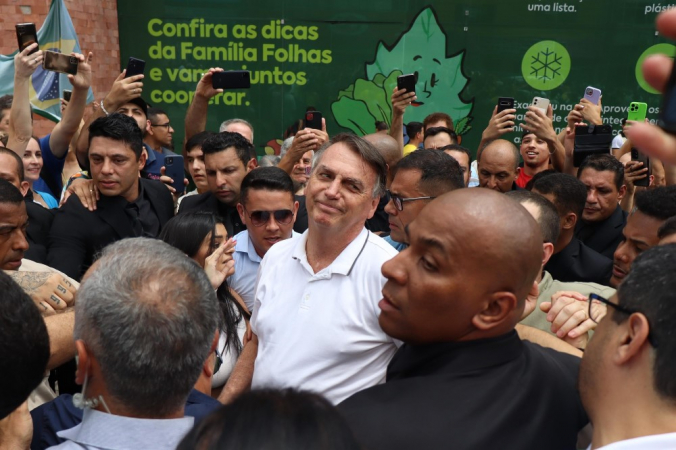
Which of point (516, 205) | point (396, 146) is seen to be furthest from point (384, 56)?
point (516, 205)

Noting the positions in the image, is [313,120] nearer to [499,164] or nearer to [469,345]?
[499,164]

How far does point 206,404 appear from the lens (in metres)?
1.87

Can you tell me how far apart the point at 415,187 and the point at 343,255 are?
1.37 metres

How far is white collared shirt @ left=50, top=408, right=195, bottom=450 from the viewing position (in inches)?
57.7

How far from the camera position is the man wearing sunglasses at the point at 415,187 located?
3725 mm

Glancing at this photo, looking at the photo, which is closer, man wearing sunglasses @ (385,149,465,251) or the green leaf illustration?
man wearing sunglasses @ (385,149,465,251)

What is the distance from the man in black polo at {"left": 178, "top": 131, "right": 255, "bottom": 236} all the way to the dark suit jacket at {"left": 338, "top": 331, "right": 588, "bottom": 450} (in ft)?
9.47

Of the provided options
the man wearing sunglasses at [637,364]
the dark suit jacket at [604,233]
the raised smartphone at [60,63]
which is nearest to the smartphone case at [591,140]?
the dark suit jacket at [604,233]

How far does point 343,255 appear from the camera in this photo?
98.6 inches

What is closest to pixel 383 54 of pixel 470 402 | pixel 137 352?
pixel 470 402

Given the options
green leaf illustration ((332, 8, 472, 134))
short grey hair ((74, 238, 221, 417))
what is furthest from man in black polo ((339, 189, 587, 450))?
green leaf illustration ((332, 8, 472, 134))

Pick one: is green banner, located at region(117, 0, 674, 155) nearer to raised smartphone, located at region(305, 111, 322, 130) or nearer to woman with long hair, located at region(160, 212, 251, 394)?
raised smartphone, located at region(305, 111, 322, 130)

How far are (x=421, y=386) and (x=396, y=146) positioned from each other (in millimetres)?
3708

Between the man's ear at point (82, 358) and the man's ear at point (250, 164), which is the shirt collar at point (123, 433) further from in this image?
the man's ear at point (250, 164)
